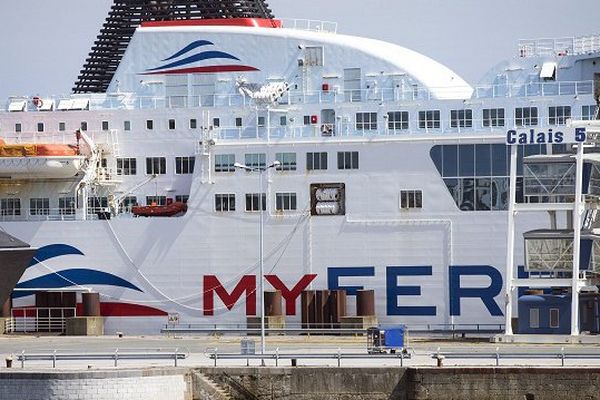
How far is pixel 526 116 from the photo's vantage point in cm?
7250

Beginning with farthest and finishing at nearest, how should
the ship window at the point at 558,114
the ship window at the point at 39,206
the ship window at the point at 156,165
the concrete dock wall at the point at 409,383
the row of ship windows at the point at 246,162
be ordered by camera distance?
the ship window at the point at 39,206, the ship window at the point at 156,165, the row of ship windows at the point at 246,162, the ship window at the point at 558,114, the concrete dock wall at the point at 409,383

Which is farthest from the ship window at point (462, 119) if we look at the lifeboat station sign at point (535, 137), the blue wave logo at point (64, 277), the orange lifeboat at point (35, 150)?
the orange lifeboat at point (35, 150)

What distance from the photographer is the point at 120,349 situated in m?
60.9

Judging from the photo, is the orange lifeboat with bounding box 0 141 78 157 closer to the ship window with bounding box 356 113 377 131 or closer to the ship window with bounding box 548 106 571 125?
the ship window with bounding box 356 113 377 131

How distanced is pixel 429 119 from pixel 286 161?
18.8 feet

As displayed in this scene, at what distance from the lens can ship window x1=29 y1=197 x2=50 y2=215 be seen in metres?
76.1

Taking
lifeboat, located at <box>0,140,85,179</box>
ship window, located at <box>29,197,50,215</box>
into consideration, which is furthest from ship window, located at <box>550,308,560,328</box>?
ship window, located at <box>29,197,50,215</box>

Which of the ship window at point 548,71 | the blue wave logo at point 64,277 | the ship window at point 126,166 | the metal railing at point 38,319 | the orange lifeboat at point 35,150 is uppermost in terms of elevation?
the ship window at point 548,71

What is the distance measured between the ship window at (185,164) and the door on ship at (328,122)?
539 centimetres

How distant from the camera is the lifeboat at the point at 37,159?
244 ft

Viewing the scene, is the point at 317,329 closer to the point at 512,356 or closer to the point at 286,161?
the point at 286,161

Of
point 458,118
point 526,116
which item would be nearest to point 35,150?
point 458,118

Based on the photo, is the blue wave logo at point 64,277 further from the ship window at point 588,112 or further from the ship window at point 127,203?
the ship window at point 588,112

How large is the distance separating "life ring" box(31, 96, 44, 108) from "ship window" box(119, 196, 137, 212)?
5.34 metres
